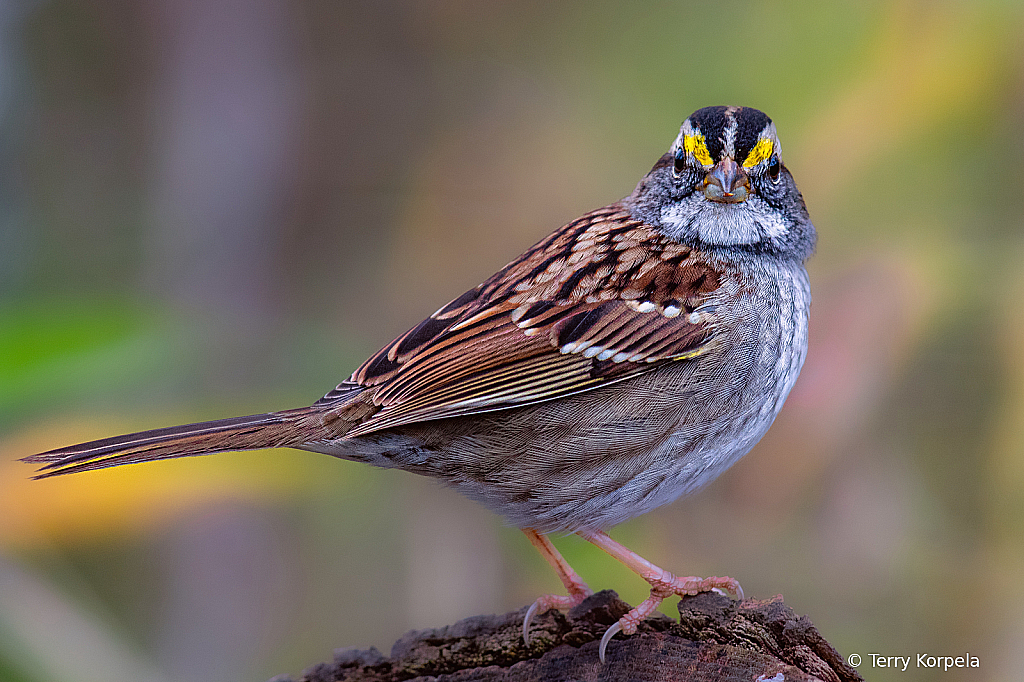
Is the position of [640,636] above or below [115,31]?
below

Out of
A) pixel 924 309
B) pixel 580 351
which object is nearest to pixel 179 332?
pixel 580 351

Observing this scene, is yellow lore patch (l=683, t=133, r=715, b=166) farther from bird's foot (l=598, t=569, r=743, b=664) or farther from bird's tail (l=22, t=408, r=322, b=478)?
bird's tail (l=22, t=408, r=322, b=478)

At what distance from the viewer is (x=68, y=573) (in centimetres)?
388

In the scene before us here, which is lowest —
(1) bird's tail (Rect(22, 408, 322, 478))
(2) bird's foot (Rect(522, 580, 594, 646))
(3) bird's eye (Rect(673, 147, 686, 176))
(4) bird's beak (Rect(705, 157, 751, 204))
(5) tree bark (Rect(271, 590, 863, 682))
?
(5) tree bark (Rect(271, 590, 863, 682))

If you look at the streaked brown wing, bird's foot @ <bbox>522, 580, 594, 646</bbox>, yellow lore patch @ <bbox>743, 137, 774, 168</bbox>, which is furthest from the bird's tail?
yellow lore patch @ <bbox>743, 137, 774, 168</bbox>

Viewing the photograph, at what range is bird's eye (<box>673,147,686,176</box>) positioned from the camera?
2.78m

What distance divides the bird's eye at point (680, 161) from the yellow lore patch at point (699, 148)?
0.17ft

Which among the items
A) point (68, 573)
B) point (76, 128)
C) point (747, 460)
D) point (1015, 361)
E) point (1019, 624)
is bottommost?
point (1019, 624)

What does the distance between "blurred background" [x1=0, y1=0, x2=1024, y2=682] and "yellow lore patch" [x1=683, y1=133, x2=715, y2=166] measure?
3.72 feet

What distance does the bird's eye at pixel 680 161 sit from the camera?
2.78 meters

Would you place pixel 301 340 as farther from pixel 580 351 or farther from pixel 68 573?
pixel 580 351

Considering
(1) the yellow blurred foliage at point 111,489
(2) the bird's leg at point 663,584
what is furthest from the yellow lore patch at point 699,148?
(1) the yellow blurred foliage at point 111,489

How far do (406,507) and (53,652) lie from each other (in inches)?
61.3

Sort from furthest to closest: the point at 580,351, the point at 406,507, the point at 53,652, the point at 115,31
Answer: the point at 115,31
the point at 406,507
the point at 53,652
the point at 580,351
